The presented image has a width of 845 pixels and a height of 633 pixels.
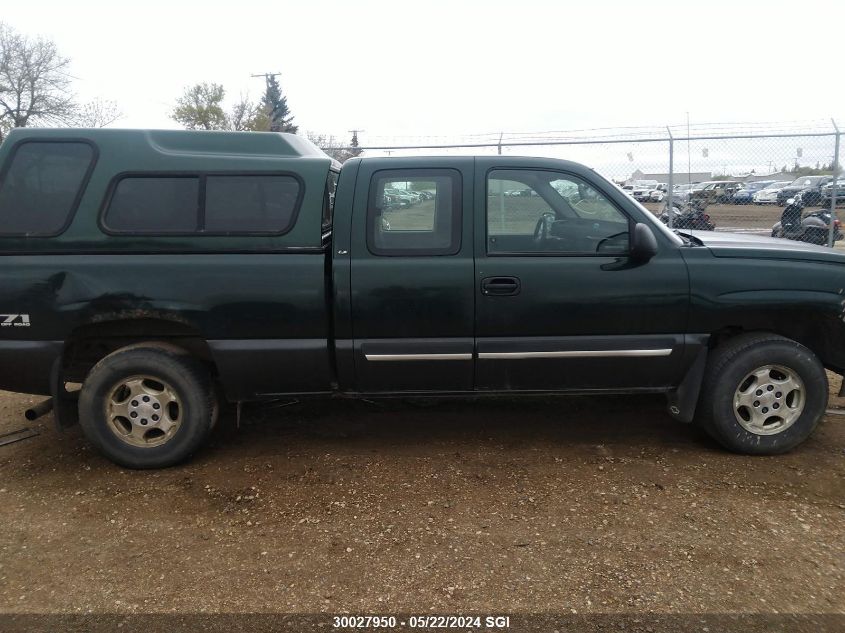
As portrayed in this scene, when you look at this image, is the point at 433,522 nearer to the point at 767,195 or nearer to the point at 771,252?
the point at 771,252

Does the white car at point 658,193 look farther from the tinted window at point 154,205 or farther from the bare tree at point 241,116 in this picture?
the bare tree at point 241,116

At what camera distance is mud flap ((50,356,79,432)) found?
367 centimetres

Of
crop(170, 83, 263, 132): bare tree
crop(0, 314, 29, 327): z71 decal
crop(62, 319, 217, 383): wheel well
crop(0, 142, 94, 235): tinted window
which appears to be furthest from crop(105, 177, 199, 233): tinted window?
crop(170, 83, 263, 132): bare tree

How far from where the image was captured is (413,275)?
11.9ft

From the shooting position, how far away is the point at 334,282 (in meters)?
3.63

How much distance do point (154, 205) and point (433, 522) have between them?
8.05ft

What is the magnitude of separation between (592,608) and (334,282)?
2.18 metres

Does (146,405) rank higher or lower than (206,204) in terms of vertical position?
lower

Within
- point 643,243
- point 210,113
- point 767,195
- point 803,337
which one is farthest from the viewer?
point 210,113

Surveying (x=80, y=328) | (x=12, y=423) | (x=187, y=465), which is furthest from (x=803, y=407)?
(x=12, y=423)

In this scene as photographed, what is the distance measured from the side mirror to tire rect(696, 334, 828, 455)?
0.82 metres

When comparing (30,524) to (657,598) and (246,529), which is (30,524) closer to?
(246,529)

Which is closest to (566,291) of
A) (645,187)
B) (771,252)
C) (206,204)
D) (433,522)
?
(771,252)

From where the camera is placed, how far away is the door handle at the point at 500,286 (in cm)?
364
